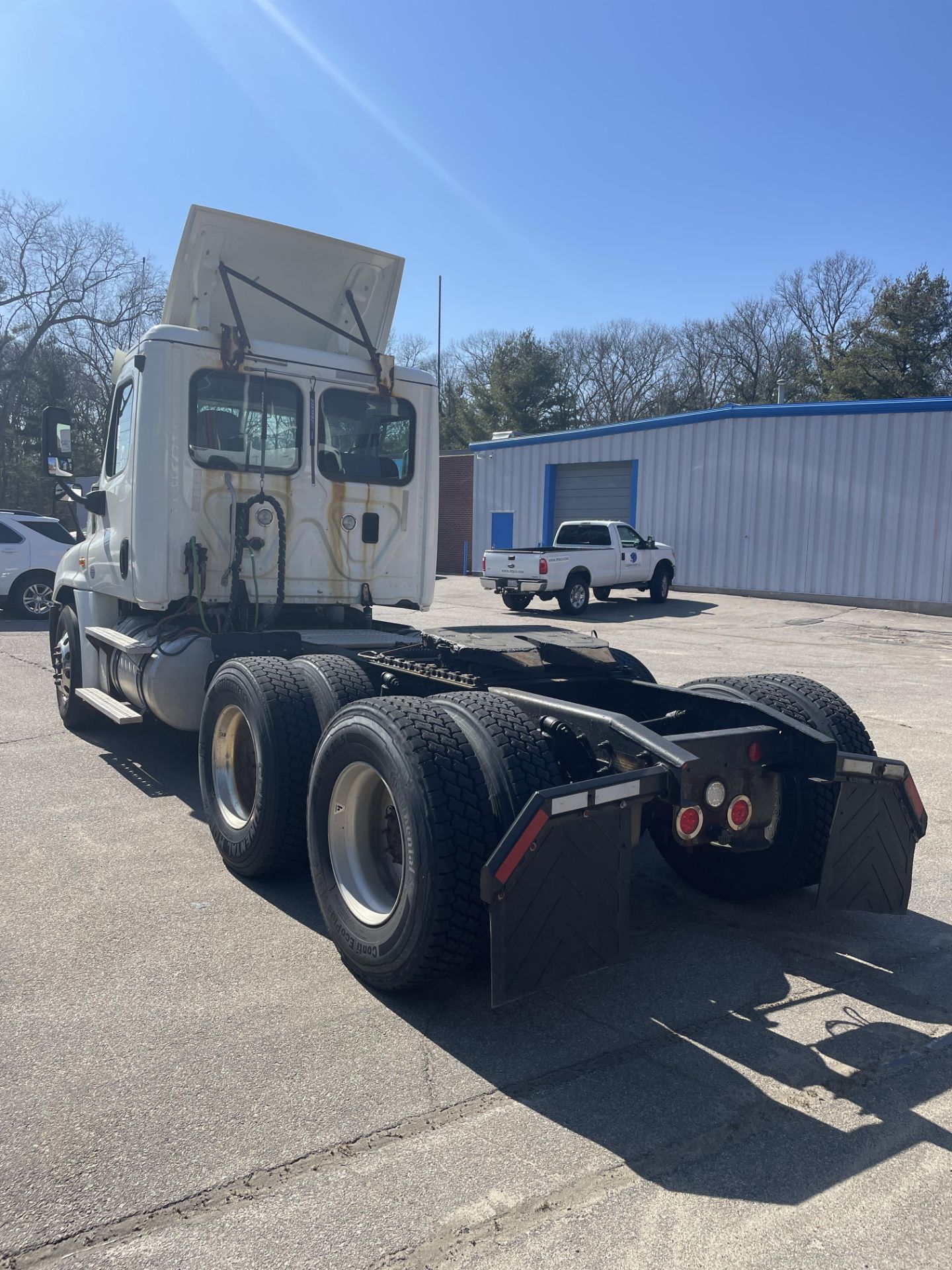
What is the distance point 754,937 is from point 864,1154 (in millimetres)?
1548

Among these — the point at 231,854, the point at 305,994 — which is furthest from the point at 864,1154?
the point at 231,854

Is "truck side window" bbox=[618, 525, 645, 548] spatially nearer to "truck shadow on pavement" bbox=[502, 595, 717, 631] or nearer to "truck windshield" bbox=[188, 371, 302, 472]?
"truck shadow on pavement" bbox=[502, 595, 717, 631]

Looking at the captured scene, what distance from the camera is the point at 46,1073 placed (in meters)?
3.13

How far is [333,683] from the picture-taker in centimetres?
478

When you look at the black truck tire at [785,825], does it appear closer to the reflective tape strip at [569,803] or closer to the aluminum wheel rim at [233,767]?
the reflective tape strip at [569,803]

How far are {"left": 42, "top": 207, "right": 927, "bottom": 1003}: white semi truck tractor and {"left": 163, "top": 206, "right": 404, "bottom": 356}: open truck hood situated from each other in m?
0.02

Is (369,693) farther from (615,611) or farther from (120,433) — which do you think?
(615,611)

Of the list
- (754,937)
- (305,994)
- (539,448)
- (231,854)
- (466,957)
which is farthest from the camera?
(539,448)

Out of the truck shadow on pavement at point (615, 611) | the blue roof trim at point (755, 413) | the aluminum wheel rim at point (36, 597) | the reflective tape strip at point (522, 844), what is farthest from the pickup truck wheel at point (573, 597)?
the reflective tape strip at point (522, 844)

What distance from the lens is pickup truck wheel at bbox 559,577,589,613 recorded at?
21.0 meters

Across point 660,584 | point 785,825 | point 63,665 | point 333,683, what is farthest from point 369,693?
point 660,584

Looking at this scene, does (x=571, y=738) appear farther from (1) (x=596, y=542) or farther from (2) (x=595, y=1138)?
(1) (x=596, y=542)

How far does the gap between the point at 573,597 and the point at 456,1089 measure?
60.1ft

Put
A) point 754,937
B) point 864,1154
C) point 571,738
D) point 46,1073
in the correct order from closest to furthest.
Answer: point 864,1154, point 46,1073, point 571,738, point 754,937
